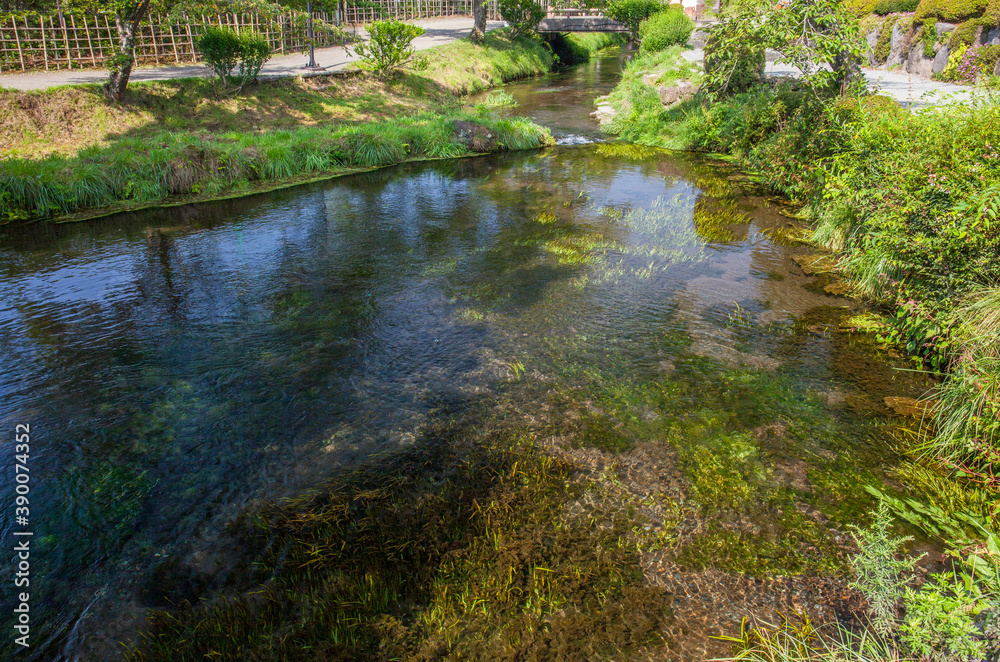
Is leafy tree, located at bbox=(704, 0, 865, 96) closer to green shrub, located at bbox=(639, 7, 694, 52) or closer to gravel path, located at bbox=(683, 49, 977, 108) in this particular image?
gravel path, located at bbox=(683, 49, 977, 108)

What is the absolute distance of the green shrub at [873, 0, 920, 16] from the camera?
22.1m

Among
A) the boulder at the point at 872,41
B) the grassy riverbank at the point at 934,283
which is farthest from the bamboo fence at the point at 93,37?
the boulder at the point at 872,41

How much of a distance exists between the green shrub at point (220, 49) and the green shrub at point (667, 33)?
2305 centimetres

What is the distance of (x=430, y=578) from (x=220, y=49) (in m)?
17.9

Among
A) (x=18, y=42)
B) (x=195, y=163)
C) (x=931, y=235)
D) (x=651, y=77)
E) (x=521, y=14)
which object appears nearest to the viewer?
(x=931, y=235)

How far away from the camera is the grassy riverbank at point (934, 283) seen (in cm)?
366

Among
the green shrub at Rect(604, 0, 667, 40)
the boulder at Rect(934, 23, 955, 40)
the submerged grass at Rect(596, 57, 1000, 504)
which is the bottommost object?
the submerged grass at Rect(596, 57, 1000, 504)

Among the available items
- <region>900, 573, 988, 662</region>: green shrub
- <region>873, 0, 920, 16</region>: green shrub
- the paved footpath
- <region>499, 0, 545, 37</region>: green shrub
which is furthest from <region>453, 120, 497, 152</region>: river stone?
<region>499, 0, 545, 37</region>: green shrub

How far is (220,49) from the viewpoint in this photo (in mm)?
16609

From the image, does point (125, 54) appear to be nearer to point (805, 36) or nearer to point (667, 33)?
point (805, 36)

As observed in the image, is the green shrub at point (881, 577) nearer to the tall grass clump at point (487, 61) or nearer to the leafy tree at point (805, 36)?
the leafy tree at point (805, 36)

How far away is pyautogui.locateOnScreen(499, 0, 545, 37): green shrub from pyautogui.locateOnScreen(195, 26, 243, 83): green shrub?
2204 cm

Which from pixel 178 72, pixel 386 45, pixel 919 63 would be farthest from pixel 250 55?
pixel 919 63

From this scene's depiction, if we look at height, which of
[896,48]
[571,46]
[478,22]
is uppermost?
[478,22]
